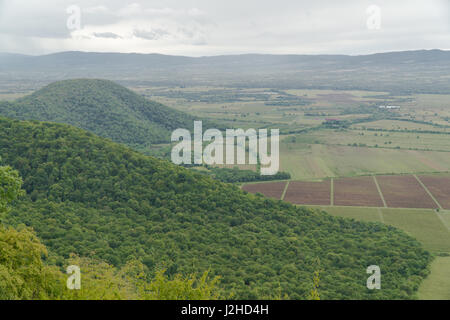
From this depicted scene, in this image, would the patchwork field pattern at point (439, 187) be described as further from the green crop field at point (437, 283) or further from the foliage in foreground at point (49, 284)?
the foliage in foreground at point (49, 284)

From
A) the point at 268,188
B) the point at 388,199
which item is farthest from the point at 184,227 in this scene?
the point at 388,199

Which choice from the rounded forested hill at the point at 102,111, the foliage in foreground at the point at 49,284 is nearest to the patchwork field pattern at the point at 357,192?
the foliage in foreground at the point at 49,284

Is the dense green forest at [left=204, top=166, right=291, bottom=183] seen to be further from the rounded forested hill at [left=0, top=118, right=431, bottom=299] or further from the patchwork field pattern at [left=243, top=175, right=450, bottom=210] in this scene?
the rounded forested hill at [left=0, top=118, right=431, bottom=299]

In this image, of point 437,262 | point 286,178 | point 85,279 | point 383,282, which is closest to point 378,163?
point 286,178

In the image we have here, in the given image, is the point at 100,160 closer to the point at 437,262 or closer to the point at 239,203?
the point at 239,203

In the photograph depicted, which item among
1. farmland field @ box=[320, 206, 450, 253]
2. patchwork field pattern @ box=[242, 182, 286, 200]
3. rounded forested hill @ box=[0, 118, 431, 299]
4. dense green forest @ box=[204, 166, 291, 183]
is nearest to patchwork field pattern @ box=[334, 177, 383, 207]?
farmland field @ box=[320, 206, 450, 253]

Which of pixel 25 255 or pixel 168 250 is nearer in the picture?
pixel 25 255
